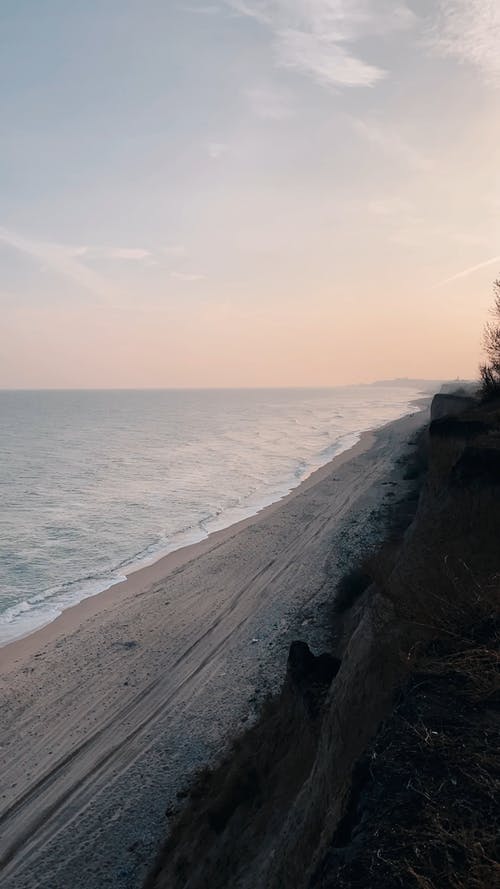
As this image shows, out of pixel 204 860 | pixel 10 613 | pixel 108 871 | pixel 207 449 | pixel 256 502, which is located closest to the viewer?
pixel 204 860

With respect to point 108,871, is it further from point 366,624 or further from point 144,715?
point 366,624

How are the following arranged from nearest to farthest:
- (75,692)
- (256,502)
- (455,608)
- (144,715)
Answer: (455,608) < (144,715) < (75,692) < (256,502)

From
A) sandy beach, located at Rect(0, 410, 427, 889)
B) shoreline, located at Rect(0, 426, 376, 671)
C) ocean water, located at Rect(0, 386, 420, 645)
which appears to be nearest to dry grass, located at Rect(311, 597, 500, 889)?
sandy beach, located at Rect(0, 410, 427, 889)

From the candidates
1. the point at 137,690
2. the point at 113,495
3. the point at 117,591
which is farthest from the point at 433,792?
the point at 113,495

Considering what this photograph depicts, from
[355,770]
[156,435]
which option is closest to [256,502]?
[355,770]

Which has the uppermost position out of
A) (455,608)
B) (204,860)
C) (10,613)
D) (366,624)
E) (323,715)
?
(455,608)

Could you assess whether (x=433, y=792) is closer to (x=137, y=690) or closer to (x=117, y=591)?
Result: (x=137, y=690)

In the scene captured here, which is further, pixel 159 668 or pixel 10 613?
pixel 10 613

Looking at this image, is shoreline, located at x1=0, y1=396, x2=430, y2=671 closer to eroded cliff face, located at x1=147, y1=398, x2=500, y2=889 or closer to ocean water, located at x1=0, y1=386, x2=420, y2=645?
ocean water, located at x1=0, y1=386, x2=420, y2=645
